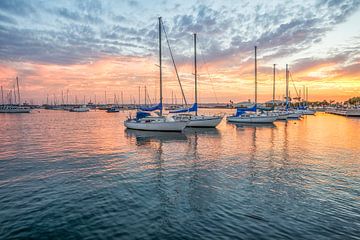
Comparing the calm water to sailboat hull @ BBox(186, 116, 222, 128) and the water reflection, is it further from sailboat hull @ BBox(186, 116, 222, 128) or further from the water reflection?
sailboat hull @ BBox(186, 116, 222, 128)

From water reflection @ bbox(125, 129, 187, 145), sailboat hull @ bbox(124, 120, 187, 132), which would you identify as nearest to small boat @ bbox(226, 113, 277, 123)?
sailboat hull @ bbox(124, 120, 187, 132)

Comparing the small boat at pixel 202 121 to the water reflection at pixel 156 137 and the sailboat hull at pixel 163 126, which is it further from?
the water reflection at pixel 156 137

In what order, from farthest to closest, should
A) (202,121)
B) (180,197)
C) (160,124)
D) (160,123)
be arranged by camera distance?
(202,121) → (160,124) → (160,123) → (180,197)

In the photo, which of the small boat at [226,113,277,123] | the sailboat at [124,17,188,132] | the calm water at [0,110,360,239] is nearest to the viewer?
the calm water at [0,110,360,239]

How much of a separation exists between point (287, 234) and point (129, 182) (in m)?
8.01

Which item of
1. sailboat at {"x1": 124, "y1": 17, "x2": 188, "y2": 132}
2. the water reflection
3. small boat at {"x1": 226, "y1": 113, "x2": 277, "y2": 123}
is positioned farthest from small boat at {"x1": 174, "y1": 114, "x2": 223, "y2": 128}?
small boat at {"x1": 226, "y1": 113, "x2": 277, "y2": 123}

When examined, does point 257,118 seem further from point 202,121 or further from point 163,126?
point 163,126

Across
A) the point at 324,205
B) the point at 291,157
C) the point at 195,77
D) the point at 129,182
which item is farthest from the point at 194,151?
the point at 195,77

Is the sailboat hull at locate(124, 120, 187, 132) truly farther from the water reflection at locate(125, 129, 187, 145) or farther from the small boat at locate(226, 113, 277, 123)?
the small boat at locate(226, 113, 277, 123)

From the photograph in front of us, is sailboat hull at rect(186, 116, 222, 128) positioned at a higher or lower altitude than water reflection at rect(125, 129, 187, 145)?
higher

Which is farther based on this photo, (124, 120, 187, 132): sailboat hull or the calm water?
(124, 120, 187, 132): sailboat hull

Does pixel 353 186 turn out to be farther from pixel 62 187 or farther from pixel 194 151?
pixel 62 187

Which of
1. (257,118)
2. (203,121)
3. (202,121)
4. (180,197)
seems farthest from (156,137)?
(257,118)

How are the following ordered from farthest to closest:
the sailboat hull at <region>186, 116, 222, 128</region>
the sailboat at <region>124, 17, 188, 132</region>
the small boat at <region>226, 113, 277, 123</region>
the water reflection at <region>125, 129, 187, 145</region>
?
the small boat at <region>226, 113, 277, 123</region>, the sailboat hull at <region>186, 116, 222, 128</region>, the sailboat at <region>124, 17, 188, 132</region>, the water reflection at <region>125, 129, 187, 145</region>
